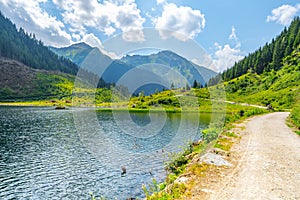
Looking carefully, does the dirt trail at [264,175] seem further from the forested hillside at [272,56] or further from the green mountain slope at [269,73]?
the forested hillside at [272,56]

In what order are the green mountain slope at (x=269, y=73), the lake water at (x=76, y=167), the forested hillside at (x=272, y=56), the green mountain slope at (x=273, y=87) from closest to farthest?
the lake water at (x=76, y=167), the green mountain slope at (x=273, y=87), the green mountain slope at (x=269, y=73), the forested hillside at (x=272, y=56)

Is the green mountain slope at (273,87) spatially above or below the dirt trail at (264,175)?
above

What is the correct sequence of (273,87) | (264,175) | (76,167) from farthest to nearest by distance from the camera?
1. (273,87)
2. (76,167)
3. (264,175)

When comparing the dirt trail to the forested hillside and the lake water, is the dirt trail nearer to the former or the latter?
the lake water

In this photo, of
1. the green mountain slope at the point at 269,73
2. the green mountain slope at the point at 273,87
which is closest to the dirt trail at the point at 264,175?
the green mountain slope at the point at 273,87

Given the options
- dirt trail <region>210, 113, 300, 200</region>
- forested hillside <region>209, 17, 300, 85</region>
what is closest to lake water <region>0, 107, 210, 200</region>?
dirt trail <region>210, 113, 300, 200</region>

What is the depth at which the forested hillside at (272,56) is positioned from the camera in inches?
5782

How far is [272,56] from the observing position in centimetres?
15662

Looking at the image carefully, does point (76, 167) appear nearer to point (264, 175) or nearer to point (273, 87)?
point (264, 175)

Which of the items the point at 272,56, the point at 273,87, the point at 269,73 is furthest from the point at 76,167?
the point at 272,56

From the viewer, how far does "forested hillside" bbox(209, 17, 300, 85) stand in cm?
14688

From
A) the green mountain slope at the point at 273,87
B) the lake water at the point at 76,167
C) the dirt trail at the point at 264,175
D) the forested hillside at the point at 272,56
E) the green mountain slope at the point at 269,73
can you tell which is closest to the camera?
the dirt trail at the point at 264,175

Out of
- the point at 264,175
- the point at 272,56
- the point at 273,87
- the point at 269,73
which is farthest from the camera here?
the point at 272,56

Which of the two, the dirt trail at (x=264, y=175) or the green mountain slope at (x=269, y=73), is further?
the green mountain slope at (x=269, y=73)
